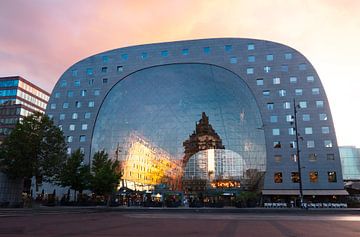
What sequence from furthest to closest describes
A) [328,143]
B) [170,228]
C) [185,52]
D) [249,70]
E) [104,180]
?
[185,52]
[249,70]
[328,143]
[104,180]
[170,228]

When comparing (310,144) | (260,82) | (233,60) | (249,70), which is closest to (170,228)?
(310,144)

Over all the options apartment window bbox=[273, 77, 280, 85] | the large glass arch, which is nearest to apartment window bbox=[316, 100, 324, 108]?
apartment window bbox=[273, 77, 280, 85]

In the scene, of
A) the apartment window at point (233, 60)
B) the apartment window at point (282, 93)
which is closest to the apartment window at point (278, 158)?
the apartment window at point (282, 93)

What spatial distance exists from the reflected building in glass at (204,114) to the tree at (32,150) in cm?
3341

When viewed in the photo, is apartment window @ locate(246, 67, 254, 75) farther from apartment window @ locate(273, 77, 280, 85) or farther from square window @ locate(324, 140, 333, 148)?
square window @ locate(324, 140, 333, 148)

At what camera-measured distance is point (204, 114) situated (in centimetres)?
8294

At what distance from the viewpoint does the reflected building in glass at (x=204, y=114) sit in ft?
238

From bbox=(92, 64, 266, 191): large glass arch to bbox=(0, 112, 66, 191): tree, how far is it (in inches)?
1290

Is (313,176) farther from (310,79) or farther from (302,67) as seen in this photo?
(302,67)

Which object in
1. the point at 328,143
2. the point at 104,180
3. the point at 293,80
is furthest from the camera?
the point at 293,80

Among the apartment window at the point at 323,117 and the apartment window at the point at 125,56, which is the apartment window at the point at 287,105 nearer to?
the apartment window at the point at 323,117

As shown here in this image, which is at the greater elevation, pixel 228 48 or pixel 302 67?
pixel 228 48

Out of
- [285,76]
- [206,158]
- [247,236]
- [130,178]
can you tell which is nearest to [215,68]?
[285,76]

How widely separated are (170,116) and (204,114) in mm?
9174
